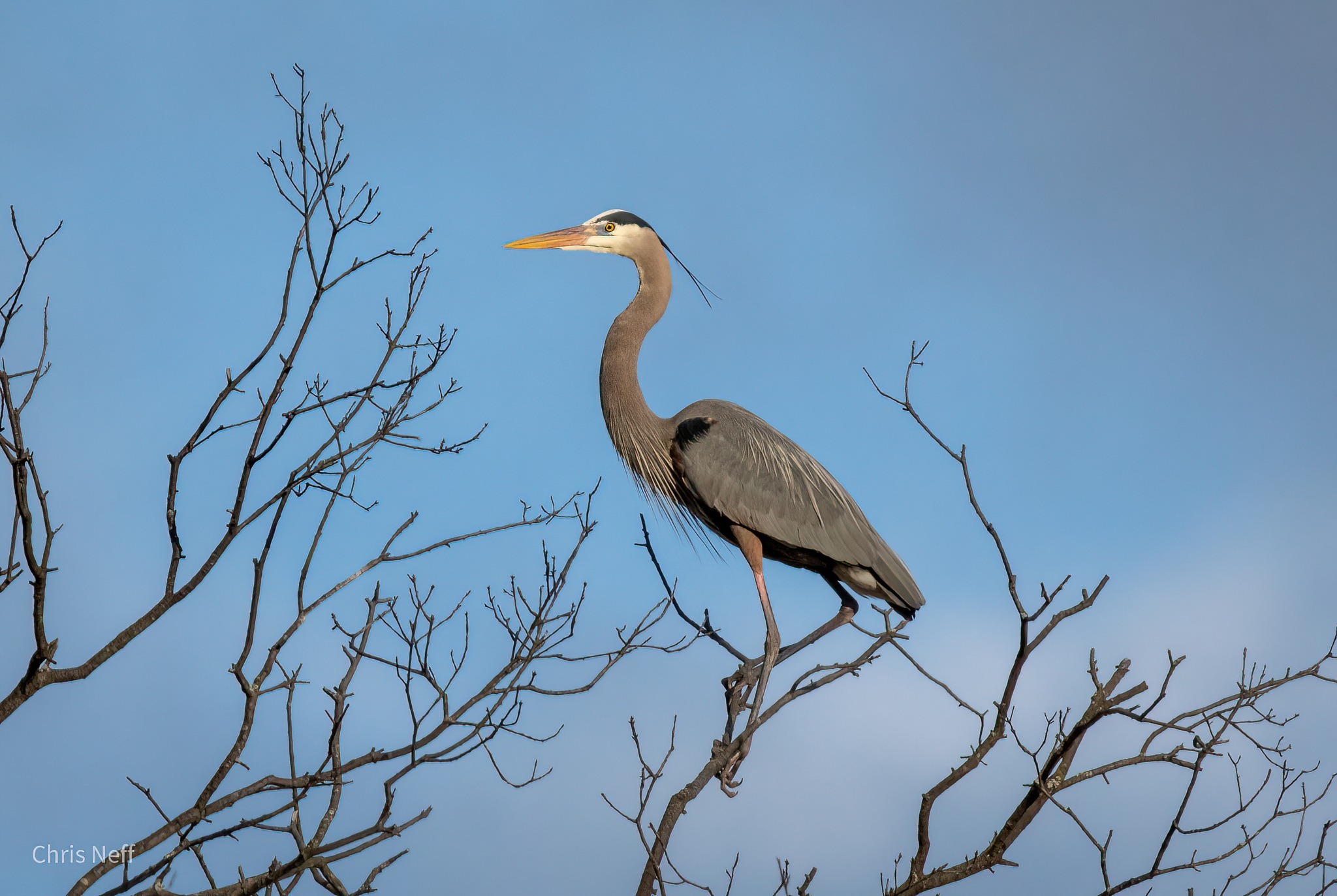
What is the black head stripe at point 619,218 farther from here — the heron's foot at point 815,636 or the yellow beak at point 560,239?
the heron's foot at point 815,636

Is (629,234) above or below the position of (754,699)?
above

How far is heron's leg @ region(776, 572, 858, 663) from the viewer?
648 cm

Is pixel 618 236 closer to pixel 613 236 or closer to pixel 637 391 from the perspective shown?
pixel 613 236

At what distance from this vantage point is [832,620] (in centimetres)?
670

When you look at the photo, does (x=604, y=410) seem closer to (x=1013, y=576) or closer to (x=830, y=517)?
(x=830, y=517)

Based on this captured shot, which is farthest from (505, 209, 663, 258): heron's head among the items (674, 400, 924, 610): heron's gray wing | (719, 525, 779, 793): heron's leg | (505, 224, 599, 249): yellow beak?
(719, 525, 779, 793): heron's leg

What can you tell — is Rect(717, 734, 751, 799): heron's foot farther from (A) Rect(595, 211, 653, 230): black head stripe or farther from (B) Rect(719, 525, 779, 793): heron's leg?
(A) Rect(595, 211, 653, 230): black head stripe

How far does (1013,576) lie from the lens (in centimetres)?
392

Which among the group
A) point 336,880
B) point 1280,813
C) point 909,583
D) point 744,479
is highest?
point 744,479

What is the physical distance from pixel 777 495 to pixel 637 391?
1.17 metres

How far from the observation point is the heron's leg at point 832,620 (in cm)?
648

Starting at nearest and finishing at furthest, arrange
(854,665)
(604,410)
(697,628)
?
(854,665)
(697,628)
(604,410)

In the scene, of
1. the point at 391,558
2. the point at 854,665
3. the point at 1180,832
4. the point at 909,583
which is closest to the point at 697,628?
the point at 854,665

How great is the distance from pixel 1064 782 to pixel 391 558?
8.66 ft
